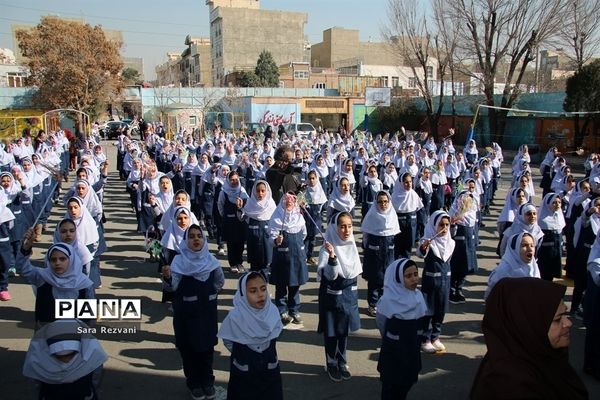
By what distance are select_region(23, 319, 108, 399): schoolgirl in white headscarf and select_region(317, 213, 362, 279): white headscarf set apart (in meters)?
2.28

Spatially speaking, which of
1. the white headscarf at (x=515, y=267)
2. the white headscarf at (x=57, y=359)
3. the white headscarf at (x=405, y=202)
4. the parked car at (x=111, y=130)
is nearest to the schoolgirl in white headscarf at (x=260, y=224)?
the white headscarf at (x=405, y=202)

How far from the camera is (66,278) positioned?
466 centimetres

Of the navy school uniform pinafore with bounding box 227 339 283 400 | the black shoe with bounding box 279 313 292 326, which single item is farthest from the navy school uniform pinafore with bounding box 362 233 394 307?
the navy school uniform pinafore with bounding box 227 339 283 400

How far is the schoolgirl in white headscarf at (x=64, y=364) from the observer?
3.56 meters

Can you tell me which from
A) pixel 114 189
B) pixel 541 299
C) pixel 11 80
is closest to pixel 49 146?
pixel 114 189

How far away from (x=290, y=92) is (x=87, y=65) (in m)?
15.9

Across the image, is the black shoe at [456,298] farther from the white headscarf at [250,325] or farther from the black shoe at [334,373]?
the white headscarf at [250,325]

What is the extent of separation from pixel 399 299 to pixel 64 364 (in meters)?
2.66

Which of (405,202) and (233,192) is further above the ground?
(233,192)

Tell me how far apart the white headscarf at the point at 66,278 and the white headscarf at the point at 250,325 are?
1.61m

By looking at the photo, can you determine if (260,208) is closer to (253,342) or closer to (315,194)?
(315,194)

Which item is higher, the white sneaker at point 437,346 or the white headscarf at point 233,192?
the white headscarf at point 233,192

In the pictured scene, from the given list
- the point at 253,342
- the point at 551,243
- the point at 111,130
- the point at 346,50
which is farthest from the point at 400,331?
the point at 346,50

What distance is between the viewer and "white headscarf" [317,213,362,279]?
5.16 m
